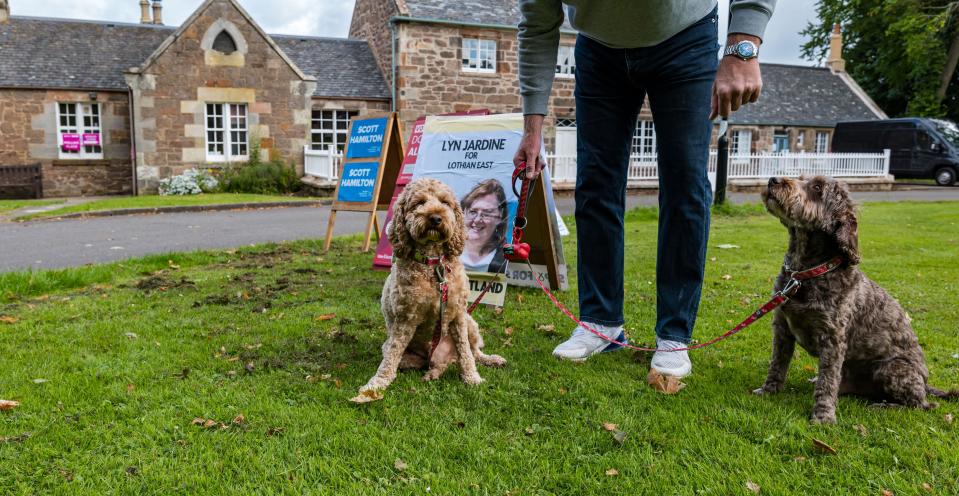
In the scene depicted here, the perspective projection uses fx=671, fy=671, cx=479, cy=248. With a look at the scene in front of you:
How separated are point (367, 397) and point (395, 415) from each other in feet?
0.77

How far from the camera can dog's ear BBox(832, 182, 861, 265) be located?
2.91 meters

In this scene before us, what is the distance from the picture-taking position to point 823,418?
2.91 m

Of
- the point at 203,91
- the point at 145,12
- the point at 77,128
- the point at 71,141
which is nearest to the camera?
the point at 203,91

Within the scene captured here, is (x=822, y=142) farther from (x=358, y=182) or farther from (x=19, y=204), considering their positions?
(x=19, y=204)

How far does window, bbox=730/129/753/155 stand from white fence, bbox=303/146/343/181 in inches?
744

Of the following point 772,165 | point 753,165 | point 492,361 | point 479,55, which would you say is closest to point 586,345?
point 492,361

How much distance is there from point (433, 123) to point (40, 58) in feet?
64.3

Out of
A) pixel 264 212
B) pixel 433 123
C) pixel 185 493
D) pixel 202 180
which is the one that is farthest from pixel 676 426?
pixel 202 180

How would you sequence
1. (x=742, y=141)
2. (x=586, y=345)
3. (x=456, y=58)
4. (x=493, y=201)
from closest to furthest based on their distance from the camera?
1. (x=586, y=345)
2. (x=493, y=201)
3. (x=456, y=58)
4. (x=742, y=141)

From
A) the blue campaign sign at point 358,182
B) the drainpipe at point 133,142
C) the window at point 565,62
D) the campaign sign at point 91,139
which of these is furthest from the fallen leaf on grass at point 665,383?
the window at point 565,62

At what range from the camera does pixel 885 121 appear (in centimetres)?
2903

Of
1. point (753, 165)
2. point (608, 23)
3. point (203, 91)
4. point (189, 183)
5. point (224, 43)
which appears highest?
point (224, 43)

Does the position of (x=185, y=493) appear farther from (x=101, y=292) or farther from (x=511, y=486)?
(x=101, y=292)

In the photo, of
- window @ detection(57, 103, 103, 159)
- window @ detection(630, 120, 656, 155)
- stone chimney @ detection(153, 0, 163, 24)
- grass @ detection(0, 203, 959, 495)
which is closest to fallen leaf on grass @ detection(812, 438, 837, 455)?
grass @ detection(0, 203, 959, 495)
